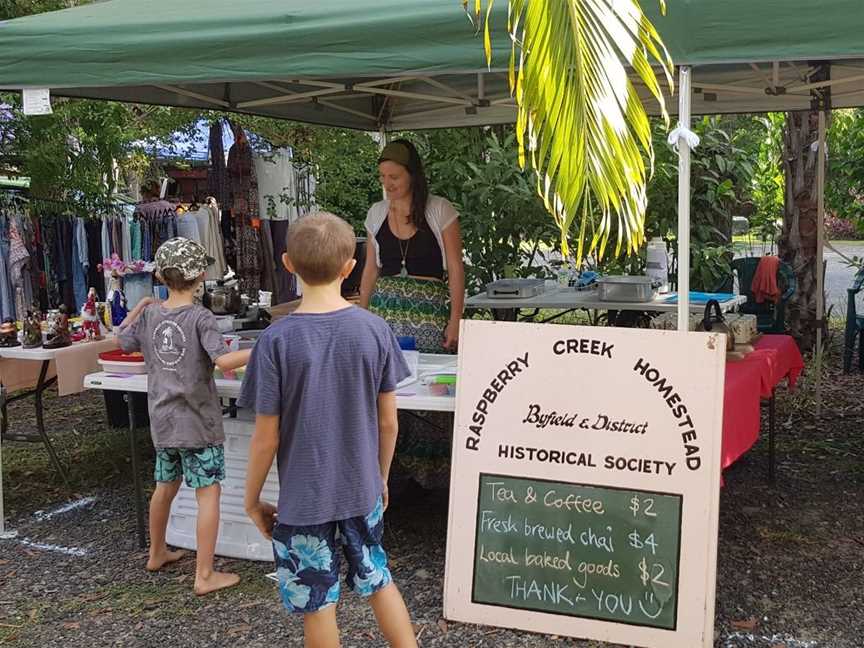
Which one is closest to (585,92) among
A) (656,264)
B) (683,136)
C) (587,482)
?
(683,136)

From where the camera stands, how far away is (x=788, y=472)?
16.3 ft

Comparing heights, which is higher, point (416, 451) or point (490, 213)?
point (490, 213)

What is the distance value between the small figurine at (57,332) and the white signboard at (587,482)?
7.44ft

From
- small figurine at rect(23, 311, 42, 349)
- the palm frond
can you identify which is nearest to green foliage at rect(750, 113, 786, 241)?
the palm frond

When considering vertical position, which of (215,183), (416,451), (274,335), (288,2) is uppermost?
(288,2)

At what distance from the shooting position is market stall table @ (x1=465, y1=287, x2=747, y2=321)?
215 inches

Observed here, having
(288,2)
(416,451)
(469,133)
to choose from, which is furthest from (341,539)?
(469,133)

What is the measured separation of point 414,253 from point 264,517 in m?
1.80

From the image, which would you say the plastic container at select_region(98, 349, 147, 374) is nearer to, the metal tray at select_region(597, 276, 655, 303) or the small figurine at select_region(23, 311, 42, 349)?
the small figurine at select_region(23, 311, 42, 349)

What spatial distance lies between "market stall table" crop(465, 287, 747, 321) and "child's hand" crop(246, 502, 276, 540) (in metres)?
3.29

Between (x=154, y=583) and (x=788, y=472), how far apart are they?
11.1 feet

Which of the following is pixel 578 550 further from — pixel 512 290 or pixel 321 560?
pixel 512 290

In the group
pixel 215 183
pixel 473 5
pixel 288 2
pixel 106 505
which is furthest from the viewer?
pixel 215 183

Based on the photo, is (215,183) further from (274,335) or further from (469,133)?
(274,335)
